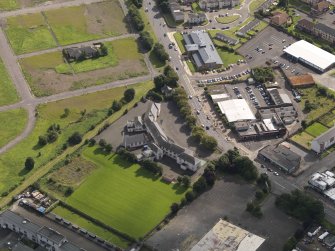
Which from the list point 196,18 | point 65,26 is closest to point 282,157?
point 196,18

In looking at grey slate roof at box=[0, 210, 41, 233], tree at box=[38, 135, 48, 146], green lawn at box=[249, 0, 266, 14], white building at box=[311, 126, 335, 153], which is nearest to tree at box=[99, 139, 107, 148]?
tree at box=[38, 135, 48, 146]

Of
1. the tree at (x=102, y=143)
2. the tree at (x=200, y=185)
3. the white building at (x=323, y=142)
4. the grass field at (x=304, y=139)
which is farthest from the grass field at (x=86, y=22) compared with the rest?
the white building at (x=323, y=142)

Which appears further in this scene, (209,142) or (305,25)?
(305,25)

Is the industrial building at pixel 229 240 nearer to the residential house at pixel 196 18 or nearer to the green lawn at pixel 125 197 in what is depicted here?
the green lawn at pixel 125 197

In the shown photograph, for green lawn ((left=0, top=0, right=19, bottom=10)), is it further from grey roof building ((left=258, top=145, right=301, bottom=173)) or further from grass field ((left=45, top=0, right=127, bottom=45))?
grey roof building ((left=258, top=145, right=301, bottom=173))

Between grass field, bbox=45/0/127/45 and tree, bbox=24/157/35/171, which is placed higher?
grass field, bbox=45/0/127/45

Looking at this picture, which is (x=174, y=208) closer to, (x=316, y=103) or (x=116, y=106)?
(x=116, y=106)
